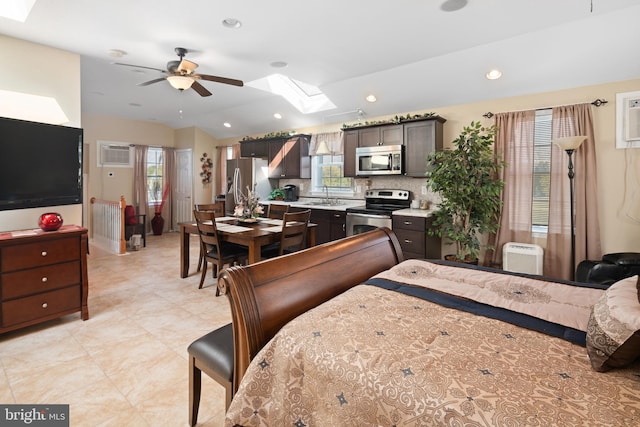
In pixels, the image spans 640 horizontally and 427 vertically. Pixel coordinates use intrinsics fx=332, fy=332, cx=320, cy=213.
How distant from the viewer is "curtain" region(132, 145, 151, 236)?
7.34 metres

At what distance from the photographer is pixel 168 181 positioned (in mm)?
7930

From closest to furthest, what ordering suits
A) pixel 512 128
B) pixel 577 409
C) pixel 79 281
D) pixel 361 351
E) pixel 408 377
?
pixel 577 409, pixel 408 377, pixel 361 351, pixel 79 281, pixel 512 128

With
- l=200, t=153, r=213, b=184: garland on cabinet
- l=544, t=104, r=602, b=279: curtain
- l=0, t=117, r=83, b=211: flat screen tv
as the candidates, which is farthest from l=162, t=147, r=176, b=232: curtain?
l=544, t=104, r=602, b=279: curtain

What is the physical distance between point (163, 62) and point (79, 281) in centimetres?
290

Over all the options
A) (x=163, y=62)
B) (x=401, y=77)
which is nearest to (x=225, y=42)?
(x=163, y=62)

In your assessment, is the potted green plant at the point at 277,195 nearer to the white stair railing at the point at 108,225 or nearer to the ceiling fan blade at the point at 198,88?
the white stair railing at the point at 108,225

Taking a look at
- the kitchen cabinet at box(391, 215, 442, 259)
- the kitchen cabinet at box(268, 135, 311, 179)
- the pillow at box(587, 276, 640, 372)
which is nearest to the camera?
the pillow at box(587, 276, 640, 372)

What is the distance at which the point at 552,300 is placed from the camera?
1.60m

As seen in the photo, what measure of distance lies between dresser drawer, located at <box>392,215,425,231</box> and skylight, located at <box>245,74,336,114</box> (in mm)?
2278

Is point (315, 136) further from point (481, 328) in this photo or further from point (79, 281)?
point (481, 328)

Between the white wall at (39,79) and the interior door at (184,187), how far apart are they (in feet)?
14.1

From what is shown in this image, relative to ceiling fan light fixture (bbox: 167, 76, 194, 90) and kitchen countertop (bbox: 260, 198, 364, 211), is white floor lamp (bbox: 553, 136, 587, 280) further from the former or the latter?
ceiling fan light fixture (bbox: 167, 76, 194, 90)

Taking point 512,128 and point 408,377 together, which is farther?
point 512,128

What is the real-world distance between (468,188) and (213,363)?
132 inches
